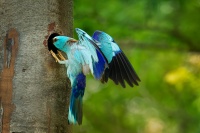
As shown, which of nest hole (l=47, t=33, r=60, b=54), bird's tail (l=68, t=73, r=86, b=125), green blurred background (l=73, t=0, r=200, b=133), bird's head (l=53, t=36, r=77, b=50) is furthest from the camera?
green blurred background (l=73, t=0, r=200, b=133)

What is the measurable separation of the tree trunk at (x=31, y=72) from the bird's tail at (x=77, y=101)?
0.81 ft

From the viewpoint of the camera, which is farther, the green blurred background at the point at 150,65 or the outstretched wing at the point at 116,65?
the green blurred background at the point at 150,65

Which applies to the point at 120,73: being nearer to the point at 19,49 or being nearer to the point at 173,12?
the point at 19,49

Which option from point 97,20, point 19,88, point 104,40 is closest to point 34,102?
point 19,88

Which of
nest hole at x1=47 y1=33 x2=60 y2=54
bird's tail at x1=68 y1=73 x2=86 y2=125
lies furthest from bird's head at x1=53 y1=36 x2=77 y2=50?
bird's tail at x1=68 y1=73 x2=86 y2=125

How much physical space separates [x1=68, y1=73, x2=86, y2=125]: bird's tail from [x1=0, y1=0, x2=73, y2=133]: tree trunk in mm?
248

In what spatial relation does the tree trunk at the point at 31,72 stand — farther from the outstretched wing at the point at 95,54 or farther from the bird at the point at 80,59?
the outstretched wing at the point at 95,54

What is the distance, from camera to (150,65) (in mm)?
8727

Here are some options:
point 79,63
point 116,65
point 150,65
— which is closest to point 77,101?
point 79,63

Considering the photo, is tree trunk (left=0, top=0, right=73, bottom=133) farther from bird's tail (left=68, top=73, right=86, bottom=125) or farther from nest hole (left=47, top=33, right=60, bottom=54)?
bird's tail (left=68, top=73, right=86, bottom=125)

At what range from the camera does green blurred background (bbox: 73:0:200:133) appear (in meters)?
7.39

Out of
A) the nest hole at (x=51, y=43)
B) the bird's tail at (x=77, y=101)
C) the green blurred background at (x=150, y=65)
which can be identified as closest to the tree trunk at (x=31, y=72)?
the nest hole at (x=51, y=43)

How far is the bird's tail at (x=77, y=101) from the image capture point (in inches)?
132

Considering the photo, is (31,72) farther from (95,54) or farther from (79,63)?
(95,54)
